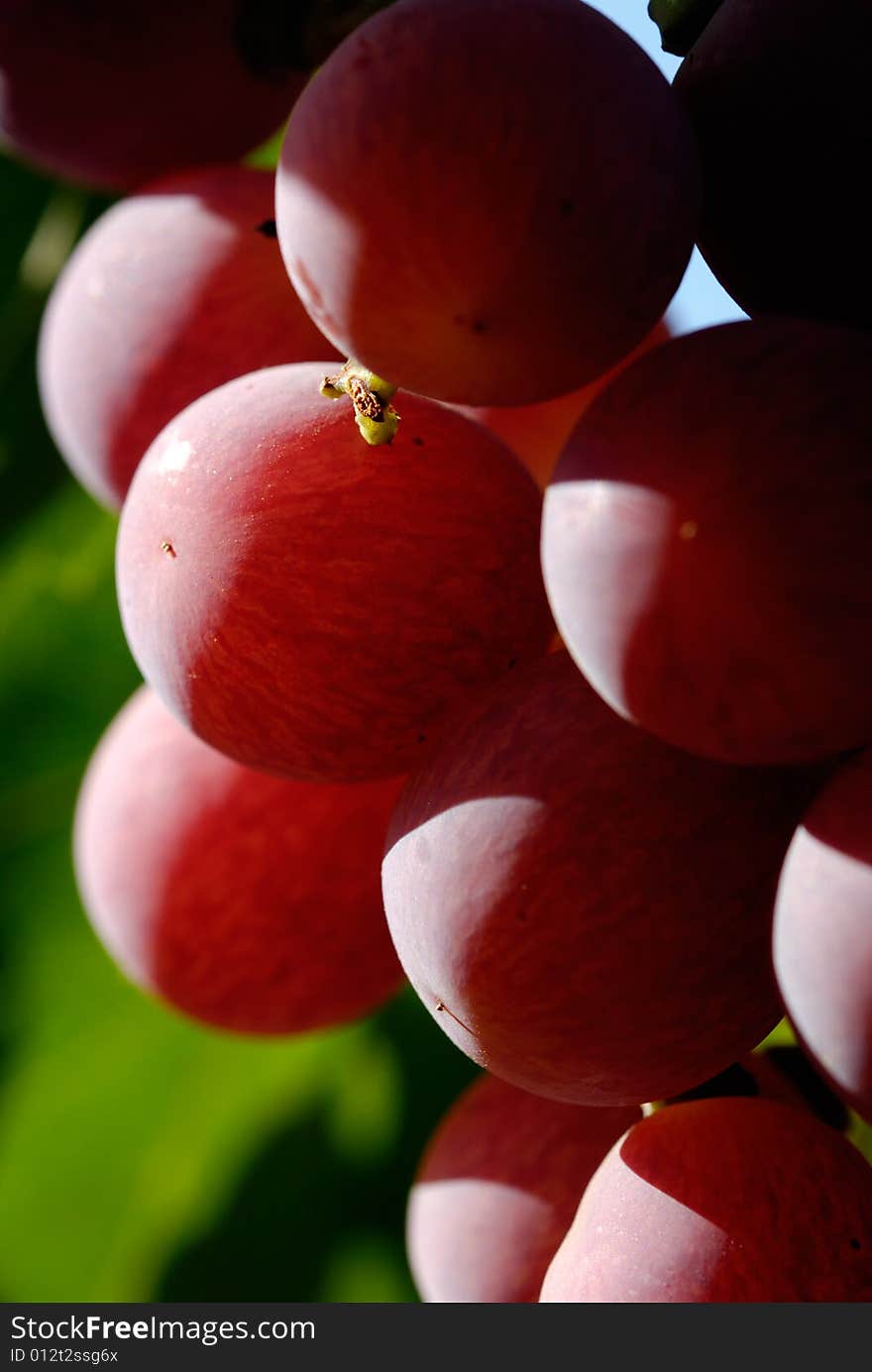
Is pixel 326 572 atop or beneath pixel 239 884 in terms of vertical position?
atop

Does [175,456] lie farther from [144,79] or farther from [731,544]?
[144,79]

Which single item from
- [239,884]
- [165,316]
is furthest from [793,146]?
[239,884]

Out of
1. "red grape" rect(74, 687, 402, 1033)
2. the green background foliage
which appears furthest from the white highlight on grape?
the green background foliage

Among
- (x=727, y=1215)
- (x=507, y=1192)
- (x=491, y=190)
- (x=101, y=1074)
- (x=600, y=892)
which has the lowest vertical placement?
(x=101, y=1074)

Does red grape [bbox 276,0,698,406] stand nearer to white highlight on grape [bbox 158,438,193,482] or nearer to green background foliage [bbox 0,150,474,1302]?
white highlight on grape [bbox 158,438,193,482]

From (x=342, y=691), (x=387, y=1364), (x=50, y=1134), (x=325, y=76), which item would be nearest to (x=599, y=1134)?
(x=387, y=1364)

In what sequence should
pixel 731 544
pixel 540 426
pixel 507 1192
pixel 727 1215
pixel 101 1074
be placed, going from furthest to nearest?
pixel 101 1074 < pixel 540 426 < pixel 507 1192 < pixel 727 1215 < pixel 731 544
